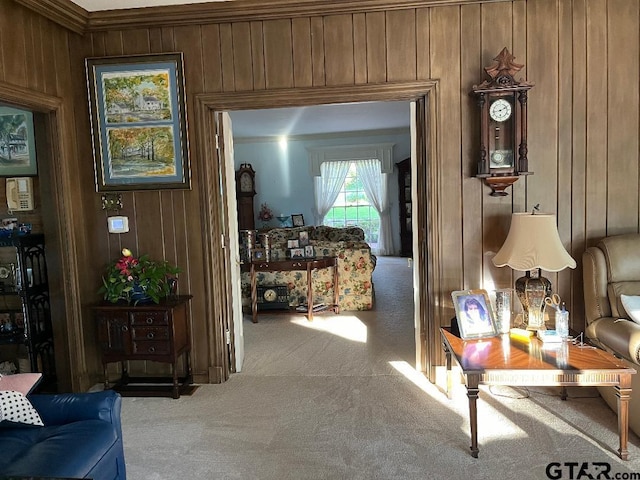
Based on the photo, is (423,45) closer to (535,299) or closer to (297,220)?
(535,299)

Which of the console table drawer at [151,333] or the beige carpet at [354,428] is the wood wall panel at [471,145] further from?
Result: the console table drawer at [151,333]

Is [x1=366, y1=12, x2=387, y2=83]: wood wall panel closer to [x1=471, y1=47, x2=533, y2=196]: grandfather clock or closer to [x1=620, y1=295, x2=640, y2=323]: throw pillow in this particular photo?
[x1=471, y1=47, x2=533, y2=196]: grandfather clock

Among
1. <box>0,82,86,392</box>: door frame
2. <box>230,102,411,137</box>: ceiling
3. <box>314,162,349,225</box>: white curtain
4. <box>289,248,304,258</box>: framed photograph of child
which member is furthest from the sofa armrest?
<box>314,162,349,225</box>: white curtain

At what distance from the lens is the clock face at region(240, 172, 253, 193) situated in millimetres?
9820

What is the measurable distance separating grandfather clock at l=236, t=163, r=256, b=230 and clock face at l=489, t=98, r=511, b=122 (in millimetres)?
7166

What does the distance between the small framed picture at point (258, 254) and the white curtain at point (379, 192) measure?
510cm

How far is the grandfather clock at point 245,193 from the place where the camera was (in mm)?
9797

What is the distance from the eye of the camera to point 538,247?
110 inches

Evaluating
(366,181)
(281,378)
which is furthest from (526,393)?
(366,181)

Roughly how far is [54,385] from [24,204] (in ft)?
4.50

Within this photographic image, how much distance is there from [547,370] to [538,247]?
0.77 m

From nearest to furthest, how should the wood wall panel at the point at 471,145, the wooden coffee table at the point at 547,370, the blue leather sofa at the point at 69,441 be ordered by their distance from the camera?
the blue leather sofa at the point at 69,441
the wooden coffee table at the point at 547,370
the wood wall panel at the point at 471,145

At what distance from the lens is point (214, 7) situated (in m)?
3.26

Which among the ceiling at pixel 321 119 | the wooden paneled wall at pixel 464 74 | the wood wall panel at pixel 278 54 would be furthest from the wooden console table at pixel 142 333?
the ceiling at pixel 321 119
